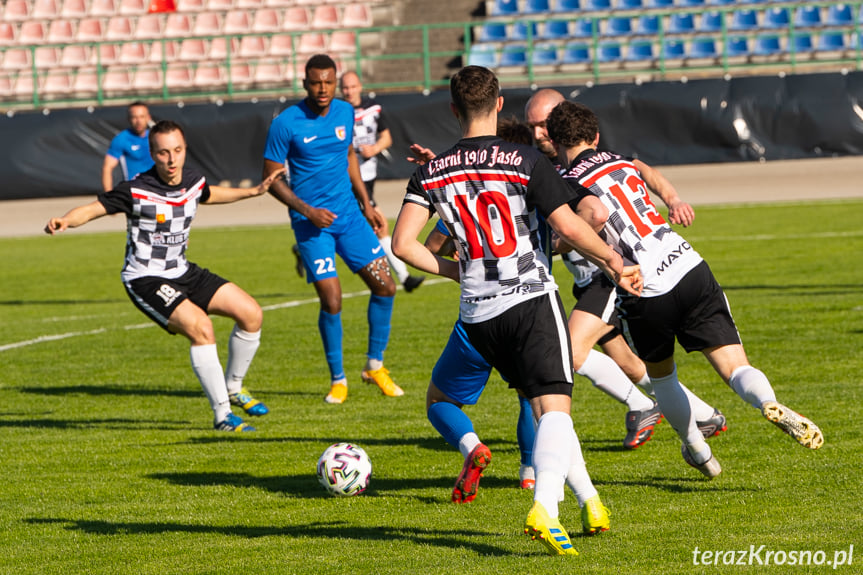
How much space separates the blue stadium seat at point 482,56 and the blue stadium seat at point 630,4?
3464mm

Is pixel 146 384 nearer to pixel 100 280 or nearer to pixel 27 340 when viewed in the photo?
pixel 27 340

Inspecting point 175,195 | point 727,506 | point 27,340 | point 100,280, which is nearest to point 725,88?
point 100,280

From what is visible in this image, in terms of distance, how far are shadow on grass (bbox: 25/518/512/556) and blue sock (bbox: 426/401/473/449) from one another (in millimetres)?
414

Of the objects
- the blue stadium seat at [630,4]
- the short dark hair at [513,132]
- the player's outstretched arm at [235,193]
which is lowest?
the player's outstretched arm at [235,193]

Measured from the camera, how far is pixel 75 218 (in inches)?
285

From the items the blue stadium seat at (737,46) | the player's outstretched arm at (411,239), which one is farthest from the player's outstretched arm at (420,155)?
the blue stadium seat at (737,46)

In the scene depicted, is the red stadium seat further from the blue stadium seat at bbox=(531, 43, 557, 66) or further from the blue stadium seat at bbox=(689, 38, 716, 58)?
the blue stadium seat at bbox=(689, 38, 716, 58)

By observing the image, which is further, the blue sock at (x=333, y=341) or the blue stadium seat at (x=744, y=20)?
the blue stadium seat at (x=744, y=20)

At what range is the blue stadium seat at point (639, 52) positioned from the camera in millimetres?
28297

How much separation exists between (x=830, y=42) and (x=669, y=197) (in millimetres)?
23745

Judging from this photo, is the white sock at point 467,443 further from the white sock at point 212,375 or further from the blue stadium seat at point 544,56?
the blue stadium seat at point 544,56

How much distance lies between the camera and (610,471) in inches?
246

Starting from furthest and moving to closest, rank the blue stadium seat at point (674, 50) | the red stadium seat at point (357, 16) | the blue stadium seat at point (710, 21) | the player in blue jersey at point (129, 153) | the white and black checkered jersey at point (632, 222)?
the red stadium seat at point (357, 16) < the blue stadium seat at point (710, 21) < the blue stadium seat at point (674, 50) < the player in blue jersey at point (129, 153) < the white and black checkered jersey at point (632, 222)

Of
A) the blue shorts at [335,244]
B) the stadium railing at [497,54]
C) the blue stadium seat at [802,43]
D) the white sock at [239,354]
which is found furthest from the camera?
the blue stadium seat at [802,43]
